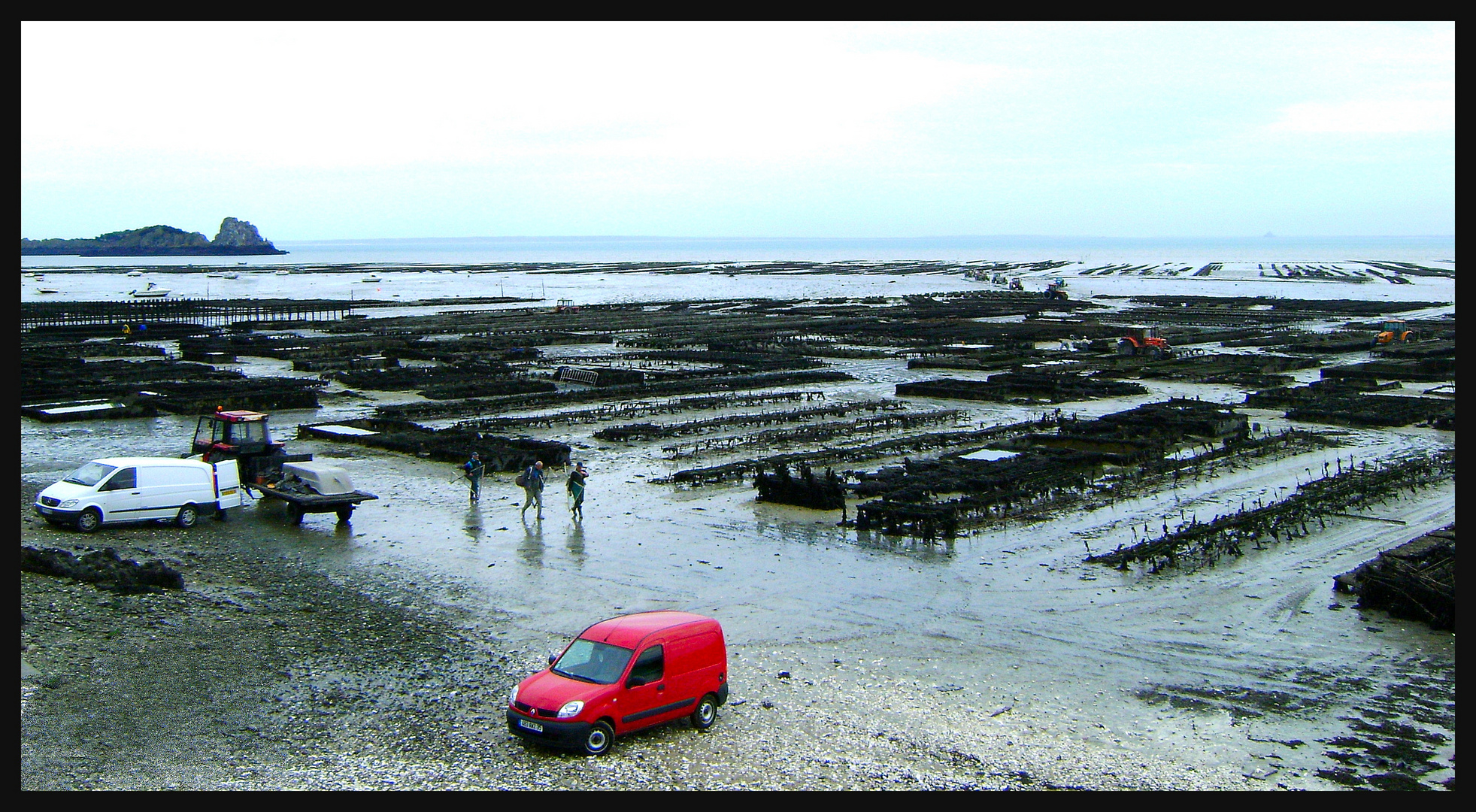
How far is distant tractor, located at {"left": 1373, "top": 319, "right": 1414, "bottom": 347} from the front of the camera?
64938mm

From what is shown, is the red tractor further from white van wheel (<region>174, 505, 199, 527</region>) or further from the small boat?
the small boat

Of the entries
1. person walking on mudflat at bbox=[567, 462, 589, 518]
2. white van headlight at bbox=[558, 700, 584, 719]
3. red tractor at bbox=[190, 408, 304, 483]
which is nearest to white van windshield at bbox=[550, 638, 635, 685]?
white van headlight at bbox=[558, 700, 584, 719]

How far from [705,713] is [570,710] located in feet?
5.69

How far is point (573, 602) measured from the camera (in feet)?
58.1

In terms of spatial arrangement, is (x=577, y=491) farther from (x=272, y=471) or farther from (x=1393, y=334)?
(x=1393, y=334)

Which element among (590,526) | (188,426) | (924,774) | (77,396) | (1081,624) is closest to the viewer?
(924,774)

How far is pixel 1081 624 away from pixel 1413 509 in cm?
1221

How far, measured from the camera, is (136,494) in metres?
21.7

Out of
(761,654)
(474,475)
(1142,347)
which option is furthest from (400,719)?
(1142,347)

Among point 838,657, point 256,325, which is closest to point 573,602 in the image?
point 838,657

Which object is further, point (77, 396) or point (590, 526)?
point (77, 396)

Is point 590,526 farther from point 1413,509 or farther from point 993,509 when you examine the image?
point 1413,509

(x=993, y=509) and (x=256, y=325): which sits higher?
(x=256, y=325)

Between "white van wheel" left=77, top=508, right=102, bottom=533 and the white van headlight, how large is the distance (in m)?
14.1
